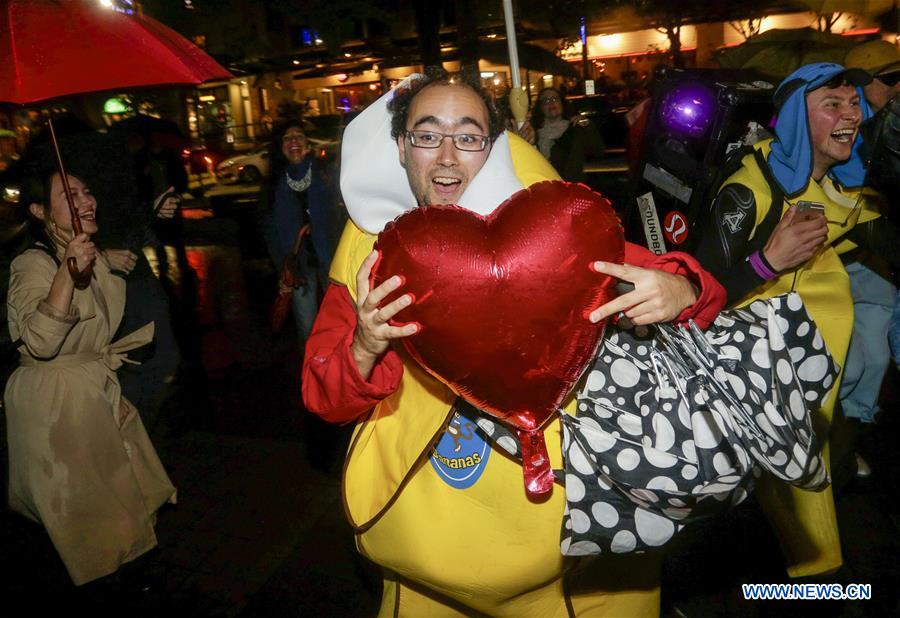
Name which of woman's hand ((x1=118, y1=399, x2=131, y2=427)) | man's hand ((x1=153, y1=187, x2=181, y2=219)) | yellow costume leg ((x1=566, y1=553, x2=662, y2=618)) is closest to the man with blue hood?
yellow costume leg ((x1=566, y1=553, x2=662, y2=618))

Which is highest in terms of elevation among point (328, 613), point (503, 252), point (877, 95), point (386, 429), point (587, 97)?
point (587, 97)

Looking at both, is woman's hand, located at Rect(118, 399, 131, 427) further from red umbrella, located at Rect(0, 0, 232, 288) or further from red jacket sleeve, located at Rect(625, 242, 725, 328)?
red jacket sleeve, located at Rect(625, 242, 725, 328)

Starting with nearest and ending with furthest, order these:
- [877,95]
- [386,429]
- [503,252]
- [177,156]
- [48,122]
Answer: [503,252] → [386,429] → [48,122] → [877,95] → [177,156]

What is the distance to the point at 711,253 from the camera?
7.99 ft

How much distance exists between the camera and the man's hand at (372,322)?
1.30 metres

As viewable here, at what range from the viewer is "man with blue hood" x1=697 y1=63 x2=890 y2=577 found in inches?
90.8

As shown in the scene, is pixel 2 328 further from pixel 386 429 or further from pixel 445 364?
pixel 445 364

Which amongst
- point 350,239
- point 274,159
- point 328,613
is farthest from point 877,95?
point 274,159

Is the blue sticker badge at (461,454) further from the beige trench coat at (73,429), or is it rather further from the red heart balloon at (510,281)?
the beige trench coat at (73,429)

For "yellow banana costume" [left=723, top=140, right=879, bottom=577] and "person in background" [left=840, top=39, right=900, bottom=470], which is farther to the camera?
"person in background" [left=840, top=39, right=900, bottom=470]

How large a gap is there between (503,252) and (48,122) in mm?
2201

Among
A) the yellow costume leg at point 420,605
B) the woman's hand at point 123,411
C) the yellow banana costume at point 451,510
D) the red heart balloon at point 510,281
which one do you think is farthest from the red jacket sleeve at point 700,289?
the woman's hand at point 123,411

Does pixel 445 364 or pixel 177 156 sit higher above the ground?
pixel 177 156

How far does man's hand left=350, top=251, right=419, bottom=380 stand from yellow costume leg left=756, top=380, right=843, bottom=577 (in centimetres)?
190
